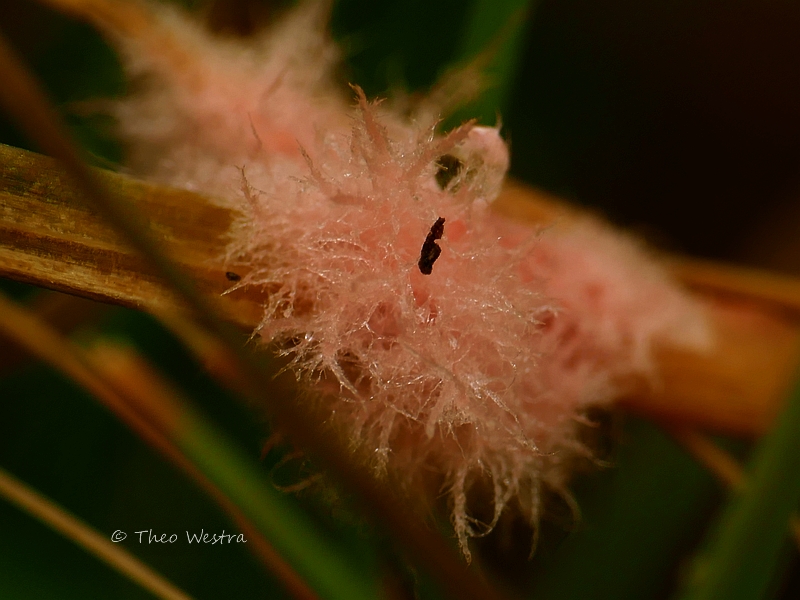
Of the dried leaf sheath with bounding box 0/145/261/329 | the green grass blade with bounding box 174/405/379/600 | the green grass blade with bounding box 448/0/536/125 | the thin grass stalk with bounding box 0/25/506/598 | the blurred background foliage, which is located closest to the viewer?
the thin grass stalk with bounding box 0/25/506/598

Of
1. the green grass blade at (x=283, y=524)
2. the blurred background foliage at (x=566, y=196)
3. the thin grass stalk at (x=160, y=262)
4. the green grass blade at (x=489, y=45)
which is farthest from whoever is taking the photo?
the green grass blade at (x=489, y=45)

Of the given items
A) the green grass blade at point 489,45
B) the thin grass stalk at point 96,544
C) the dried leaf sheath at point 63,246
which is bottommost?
the thin grass stalk at point 96,544

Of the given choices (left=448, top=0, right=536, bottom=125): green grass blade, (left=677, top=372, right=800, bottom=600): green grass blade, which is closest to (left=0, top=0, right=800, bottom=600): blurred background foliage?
(left=448, top=0, right=536, bottom=125): green grass blade

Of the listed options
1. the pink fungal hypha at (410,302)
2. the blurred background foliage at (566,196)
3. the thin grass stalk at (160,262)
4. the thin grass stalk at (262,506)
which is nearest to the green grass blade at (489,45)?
the blurred background foliage at (566,196)

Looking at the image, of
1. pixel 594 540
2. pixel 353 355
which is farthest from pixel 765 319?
pixel 353 355

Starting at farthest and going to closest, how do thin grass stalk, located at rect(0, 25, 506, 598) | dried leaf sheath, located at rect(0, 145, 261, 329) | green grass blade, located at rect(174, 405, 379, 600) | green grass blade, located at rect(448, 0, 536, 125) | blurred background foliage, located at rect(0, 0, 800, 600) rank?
green grass blade, located at rect(448, 0, 536, 125) → blurred background foliage, located at rect(0, 0, 800, 600) → green grass blade, located at rect(174, 405, 379, 600) → dried leaf sheath, located at rect(0, 145, 261, 329) → thin grass stalk, located at rect(0, 25, 506, 598)

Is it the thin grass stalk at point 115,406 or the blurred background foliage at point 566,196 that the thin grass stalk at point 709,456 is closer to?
the blurred background foliage at point 566,196

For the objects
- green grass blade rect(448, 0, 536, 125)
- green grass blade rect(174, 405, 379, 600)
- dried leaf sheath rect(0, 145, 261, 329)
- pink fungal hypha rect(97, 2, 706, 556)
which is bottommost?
green grass blade rect(174, 405, 379, 600)

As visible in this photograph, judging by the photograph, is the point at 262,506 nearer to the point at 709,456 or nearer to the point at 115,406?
the point at 115,406

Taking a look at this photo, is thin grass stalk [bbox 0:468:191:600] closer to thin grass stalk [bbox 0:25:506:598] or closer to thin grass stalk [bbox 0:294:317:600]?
thin grass stalk [bbox 0:294:317:600]
